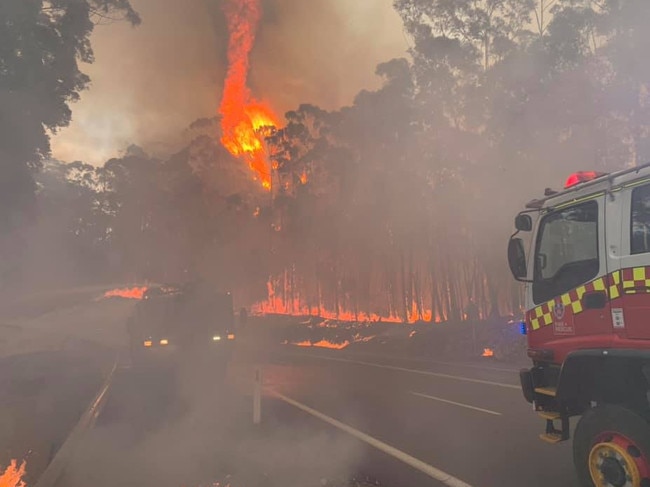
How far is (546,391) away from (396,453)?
6.21ft

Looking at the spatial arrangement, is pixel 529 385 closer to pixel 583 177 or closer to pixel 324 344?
pixel 583 177

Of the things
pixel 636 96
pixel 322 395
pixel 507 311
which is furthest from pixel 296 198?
pixel 322 395

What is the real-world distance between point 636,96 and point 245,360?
1273cm

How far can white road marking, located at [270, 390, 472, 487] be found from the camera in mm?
4574

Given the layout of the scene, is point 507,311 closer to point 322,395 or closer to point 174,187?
point 322,395

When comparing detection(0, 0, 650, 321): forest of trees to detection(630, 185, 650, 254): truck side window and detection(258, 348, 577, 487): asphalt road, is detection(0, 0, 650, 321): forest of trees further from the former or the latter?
detection(630, 185, 650, 254): truck side window

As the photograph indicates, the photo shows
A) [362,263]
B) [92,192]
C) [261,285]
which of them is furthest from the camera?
[92,192]

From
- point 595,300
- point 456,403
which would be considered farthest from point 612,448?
point 456,403

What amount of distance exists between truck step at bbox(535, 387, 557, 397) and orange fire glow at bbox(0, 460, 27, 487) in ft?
15.3

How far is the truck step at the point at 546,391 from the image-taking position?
4.14 metres

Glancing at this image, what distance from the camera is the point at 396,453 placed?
5.47 m

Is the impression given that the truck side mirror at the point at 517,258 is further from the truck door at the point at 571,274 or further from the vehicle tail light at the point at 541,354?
the vehicle tail light at the point at 541,354

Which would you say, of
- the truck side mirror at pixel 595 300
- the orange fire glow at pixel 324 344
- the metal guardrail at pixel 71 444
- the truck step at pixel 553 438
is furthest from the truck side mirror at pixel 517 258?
the orange fire glow at pixel 324 344

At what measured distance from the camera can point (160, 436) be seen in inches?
257
